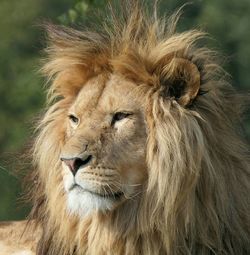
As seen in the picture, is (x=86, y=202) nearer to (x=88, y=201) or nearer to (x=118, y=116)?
(x=88, y=201)

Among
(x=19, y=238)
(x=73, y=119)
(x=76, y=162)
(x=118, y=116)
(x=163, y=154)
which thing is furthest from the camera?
(x=19, y=238)

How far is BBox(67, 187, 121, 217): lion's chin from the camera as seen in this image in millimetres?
5246

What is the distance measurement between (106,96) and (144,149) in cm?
33

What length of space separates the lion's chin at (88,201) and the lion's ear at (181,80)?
1.77ft

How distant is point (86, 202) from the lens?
5.25 meters

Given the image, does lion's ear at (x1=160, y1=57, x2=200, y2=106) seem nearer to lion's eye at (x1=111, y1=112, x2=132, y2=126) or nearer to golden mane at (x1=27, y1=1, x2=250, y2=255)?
golden mane at (x1=27, y1=1, x2=250, y2=255)

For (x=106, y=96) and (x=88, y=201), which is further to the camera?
(x=106, y=96)

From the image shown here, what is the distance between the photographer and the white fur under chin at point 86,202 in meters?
5.25

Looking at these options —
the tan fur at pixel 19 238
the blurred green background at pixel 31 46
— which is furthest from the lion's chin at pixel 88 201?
the blurred green background at pixel 31 46

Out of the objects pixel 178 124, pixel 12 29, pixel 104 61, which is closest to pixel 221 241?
pixel 178 124

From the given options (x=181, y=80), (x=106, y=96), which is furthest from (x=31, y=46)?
(x=181, y=80)

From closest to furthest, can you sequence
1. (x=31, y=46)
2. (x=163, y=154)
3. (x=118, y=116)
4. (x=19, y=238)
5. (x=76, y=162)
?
(x=76, y=162)
(x=163, y=154)
(x=118, y=116)
(x=19, y=238)
(x=31, y=46)

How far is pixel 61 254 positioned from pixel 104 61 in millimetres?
980

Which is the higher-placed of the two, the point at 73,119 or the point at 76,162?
the point at 73,119
